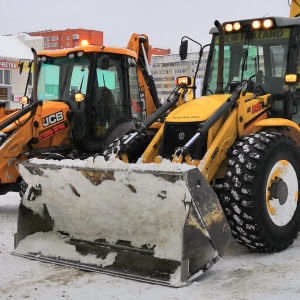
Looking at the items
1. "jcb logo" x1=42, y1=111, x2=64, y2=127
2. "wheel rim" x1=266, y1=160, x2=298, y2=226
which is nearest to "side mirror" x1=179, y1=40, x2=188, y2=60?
"wheel rim" x1=266, y1=160, x2=298, y2=226

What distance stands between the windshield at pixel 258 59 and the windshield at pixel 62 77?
2.49 m

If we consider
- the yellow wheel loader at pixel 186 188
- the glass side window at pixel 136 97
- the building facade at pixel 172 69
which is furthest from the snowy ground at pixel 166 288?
the glass side window at pixel 136 97

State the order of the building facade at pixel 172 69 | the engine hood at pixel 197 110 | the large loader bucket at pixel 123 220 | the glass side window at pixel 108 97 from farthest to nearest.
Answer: the glass side window at pixel 108 97 → the building facade at pixel 172 69 → the engine hood at pixel 197 110 → the large loader bucket at pixel 123 220

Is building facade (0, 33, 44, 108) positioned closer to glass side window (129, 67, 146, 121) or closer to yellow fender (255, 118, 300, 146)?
glass side window (129, 67, 146, 121)

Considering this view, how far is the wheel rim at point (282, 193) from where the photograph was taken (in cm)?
473

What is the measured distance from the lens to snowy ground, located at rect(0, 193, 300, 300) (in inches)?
146

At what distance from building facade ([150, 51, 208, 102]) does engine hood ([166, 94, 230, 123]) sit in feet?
2.70

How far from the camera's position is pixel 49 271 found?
171 inches

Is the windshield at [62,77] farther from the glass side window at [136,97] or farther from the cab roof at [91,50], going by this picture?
the glass side window at [136,97]

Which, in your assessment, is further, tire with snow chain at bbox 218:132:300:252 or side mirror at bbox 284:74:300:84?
side mirror at bbox 284:74:300:84

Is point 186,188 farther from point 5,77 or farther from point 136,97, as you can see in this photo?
point 5,77

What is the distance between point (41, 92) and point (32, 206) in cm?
341

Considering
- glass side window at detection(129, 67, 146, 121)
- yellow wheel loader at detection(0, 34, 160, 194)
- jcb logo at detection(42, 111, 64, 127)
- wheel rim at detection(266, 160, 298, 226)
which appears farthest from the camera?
glass side window at detection(129, 67, 146, 121)

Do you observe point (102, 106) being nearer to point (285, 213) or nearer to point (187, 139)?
point (187, 139)
